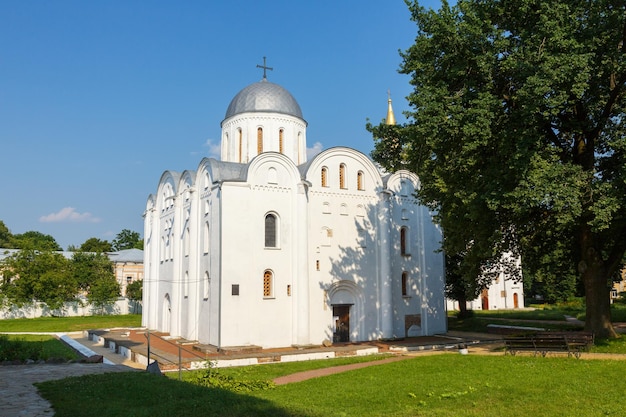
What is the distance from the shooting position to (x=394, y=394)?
34.4ft

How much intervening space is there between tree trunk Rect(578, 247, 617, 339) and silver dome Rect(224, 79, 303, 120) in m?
17.3

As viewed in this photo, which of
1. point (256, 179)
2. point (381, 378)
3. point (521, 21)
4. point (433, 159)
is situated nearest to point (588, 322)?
point (433, 159)

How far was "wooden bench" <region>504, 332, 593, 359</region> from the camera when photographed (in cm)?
1508

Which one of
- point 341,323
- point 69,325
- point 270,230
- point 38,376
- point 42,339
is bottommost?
point 42,339

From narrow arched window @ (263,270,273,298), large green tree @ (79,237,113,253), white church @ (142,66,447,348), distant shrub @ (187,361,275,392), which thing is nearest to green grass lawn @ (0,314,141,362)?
white church @ (142,66,447,348)

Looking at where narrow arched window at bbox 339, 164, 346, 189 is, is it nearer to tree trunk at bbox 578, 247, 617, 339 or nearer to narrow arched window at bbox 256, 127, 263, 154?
narrow arched window at bbox 256, 127, 263, 154

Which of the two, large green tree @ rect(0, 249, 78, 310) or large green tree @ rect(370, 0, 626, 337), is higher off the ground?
large green tree @ rect(370, 0, 626, 337)

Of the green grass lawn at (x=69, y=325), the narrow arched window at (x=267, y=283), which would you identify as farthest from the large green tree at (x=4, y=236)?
A: the narrow arched window at (x=267, y=283)

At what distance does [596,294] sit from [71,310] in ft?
144

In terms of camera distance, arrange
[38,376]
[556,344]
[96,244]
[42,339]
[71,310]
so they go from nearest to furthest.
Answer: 1. [38,376]
2. [556,344]
3. [42,339]
4. [71,310]
5. [96,244]

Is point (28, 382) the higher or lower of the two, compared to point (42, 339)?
higher

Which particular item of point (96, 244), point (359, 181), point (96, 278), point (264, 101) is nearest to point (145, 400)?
point (359, 181)

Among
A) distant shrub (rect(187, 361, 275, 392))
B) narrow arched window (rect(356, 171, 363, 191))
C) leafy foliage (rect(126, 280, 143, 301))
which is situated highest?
narrow arched window (rect(356, 171, 363, 191))

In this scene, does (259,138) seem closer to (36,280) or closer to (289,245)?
(289,245)
